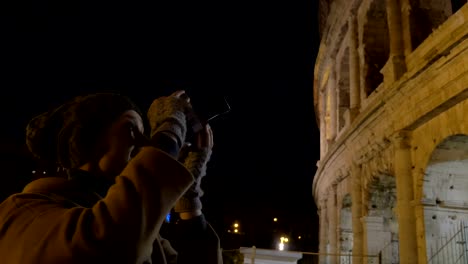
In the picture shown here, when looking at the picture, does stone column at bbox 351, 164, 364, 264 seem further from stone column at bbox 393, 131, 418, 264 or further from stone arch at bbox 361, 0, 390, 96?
stone column at bbox 393, 131, 418, 264

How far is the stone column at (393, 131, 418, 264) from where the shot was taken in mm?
8602

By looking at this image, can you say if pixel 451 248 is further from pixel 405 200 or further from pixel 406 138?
pixel 406 138

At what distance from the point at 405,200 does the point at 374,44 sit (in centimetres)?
614

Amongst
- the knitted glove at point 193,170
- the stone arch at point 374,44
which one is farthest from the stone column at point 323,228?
the knitted glove at point 193,170

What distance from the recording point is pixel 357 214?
481 inches

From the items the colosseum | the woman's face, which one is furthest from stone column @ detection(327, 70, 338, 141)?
the woman's face

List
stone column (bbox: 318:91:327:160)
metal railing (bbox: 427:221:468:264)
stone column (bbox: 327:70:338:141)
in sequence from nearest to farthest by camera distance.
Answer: metal railing (bbox: 427:221:468:264)
stone column (bbox: 327:70:338:141)
stone column (bbox: 318:91:327:160)

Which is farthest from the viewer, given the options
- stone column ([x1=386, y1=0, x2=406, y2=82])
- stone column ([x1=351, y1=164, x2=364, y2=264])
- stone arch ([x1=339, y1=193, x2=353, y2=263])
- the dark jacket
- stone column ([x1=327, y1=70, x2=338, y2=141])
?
stone column ([x1=327, y1=70, x2=338, y2=141])

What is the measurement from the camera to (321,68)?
65.9 feet

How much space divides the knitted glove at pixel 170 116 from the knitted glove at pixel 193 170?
32 cm

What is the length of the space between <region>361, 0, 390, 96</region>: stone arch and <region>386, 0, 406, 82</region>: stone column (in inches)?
92.7

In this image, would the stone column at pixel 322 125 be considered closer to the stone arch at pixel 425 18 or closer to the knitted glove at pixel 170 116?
the stone arch at pixel 425 18

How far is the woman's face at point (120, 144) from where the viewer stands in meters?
1.38

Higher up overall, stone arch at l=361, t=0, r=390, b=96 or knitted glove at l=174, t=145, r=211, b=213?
stone arch at l=361, t=0, r=390, b=96
